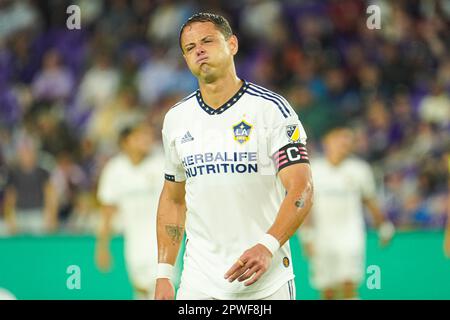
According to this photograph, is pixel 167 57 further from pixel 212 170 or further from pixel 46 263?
pixel 212 170

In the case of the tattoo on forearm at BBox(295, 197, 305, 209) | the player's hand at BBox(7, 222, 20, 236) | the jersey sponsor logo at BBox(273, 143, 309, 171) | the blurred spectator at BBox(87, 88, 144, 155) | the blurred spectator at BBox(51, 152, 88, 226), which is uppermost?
the blurred spectator at BBox(87, 88, 144, 155)

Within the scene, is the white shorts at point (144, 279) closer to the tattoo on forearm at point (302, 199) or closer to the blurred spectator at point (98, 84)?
the blurred spectator at point (98, 84)

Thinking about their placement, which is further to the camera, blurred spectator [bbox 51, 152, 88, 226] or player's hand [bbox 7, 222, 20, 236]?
blurred spectator [bbox 51, 152, 88, 226]

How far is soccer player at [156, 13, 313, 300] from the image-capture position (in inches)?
170

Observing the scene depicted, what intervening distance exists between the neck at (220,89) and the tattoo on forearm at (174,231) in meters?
0.61

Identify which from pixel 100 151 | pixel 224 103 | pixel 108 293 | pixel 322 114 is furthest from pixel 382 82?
pixel 224 103

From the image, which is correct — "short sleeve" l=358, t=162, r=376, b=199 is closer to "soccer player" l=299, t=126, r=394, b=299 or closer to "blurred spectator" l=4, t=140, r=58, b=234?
"soccer player" l=299, t=126, r=394, b=299

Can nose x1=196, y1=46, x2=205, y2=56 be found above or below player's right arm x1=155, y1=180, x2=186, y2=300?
above

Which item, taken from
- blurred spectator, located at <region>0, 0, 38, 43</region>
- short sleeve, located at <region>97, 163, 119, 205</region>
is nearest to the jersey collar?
short sleeve, located at <region>97, 163, 119, 205</region>

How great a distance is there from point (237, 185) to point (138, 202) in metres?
4.83

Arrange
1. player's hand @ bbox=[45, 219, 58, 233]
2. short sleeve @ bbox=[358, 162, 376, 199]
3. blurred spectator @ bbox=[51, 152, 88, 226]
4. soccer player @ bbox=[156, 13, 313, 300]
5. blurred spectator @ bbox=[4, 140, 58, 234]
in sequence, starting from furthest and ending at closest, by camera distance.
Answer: blurred spectator @ bbox=[51, 152, 88, 226] → blurred spectator @ bbox=[4, 140, 58, 234] → player's hand @ bbox=[45, 219, 58, 233] → short sleeve @ bbox=[358, 162, 376, 199] → soccer player @ bbox=[156, 13, 313, 300]

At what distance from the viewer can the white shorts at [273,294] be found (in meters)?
4.34

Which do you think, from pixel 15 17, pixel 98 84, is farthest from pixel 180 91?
pixel 15 17
